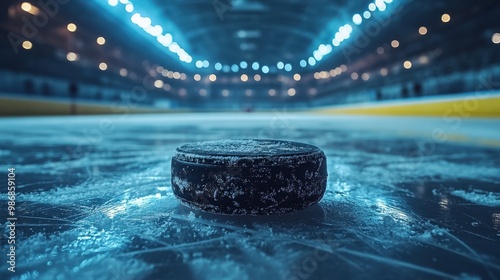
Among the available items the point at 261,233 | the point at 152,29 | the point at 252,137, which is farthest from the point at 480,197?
the point at 152,29

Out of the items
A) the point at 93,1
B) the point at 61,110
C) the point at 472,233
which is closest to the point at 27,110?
the point at 61,110

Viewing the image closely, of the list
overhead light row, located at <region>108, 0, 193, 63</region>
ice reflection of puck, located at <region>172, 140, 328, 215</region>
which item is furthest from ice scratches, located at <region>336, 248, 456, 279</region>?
overhead light row, located at <region>108, 0, 193, 63</region>

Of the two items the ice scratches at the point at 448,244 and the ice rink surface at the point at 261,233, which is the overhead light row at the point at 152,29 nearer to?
the ice rink surface at the point at 261,233

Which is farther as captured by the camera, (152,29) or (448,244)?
(152,29)

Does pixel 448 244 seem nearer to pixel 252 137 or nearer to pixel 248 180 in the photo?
pixel 248 180

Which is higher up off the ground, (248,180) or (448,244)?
(248,180)

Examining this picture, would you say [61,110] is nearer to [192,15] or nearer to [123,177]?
[192,15]
